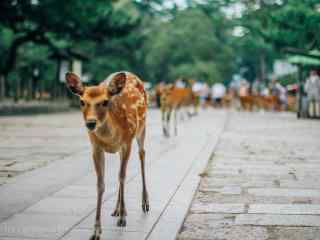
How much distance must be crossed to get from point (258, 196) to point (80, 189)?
2.15m

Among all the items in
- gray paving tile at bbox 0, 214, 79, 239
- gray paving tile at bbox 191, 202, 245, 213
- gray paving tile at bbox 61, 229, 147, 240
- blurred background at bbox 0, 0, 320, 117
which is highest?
blurred background at bbox 0, 0, 320, 117

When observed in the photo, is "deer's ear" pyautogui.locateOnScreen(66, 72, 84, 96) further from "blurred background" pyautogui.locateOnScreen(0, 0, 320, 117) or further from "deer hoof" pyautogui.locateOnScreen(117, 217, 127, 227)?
"blurred background" pyautogui.locateOnScreen(0, 0, 320, 117)

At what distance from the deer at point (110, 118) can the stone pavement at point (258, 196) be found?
794 mm

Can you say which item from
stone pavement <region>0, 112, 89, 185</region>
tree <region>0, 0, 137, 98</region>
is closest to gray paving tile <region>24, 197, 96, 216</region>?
stone pavement <region>0, 112, 89, 185</region>

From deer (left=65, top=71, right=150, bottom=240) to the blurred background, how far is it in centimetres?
982

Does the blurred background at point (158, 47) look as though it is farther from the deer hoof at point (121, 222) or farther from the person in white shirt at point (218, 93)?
the deer hoof at point (121, 222)

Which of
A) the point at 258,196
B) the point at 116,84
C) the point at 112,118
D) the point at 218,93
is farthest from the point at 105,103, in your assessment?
the point at 218,93

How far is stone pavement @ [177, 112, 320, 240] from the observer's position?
6316mm

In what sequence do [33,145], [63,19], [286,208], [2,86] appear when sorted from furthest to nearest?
1. [2,86]
2. [63,19]
3. [33,145]
4. [286,208]

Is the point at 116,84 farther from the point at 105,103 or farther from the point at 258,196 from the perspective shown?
the point at 258,196

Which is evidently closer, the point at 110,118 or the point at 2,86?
the point at 110,118

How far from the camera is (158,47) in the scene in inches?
2405

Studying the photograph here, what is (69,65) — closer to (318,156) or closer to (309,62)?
(309,62)

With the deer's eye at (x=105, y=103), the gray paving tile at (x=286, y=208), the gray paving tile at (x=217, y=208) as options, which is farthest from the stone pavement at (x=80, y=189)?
the deer's eye at (x=105, y=103)
